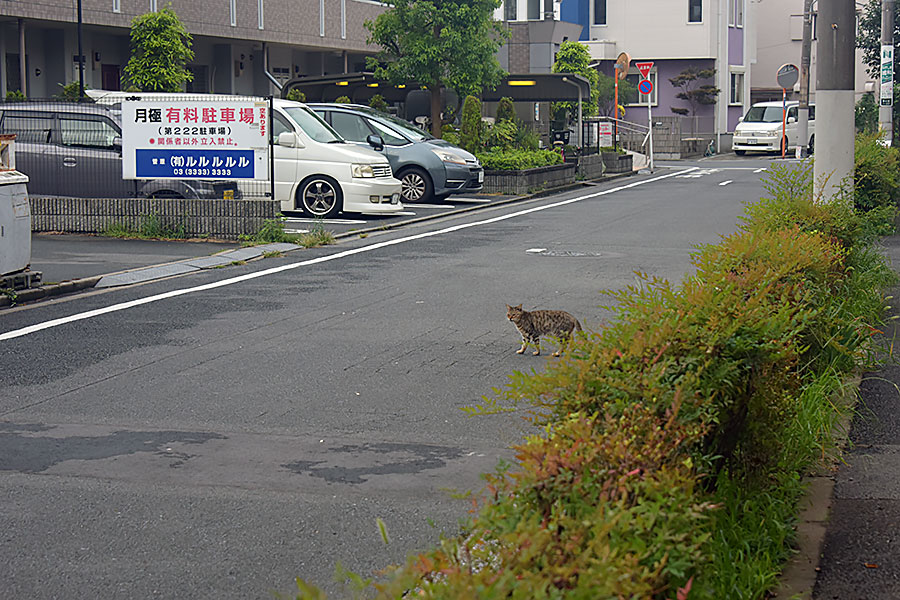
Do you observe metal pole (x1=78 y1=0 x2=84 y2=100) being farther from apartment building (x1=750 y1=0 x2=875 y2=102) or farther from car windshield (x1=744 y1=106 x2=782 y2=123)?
apartment building (x1=750 y1=0 x2=875 y2=102)

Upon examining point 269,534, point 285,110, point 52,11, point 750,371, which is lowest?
point 269,534

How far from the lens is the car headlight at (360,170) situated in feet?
65.0

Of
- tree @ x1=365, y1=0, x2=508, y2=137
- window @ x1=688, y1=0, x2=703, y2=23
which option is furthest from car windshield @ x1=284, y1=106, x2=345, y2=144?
window @ x1=688, y1=0, x2=703, y2=23

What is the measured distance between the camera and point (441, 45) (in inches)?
1157

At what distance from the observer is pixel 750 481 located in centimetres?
479

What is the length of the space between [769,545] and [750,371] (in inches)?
25.7

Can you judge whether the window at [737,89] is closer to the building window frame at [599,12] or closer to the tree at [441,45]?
the building window frame at [599,12]

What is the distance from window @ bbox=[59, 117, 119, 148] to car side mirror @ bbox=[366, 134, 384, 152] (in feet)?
18.8

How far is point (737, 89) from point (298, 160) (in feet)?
145

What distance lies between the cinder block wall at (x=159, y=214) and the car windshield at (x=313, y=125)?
11.5 feet

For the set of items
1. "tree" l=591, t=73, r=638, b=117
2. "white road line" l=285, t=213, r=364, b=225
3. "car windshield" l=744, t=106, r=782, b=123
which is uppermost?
"tree" l=591, t=73, r=638, b=117

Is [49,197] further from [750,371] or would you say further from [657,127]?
[657,127]

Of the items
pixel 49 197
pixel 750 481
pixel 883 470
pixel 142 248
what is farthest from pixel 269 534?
pixel 49 197

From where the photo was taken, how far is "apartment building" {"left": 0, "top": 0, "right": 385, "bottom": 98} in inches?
1206
